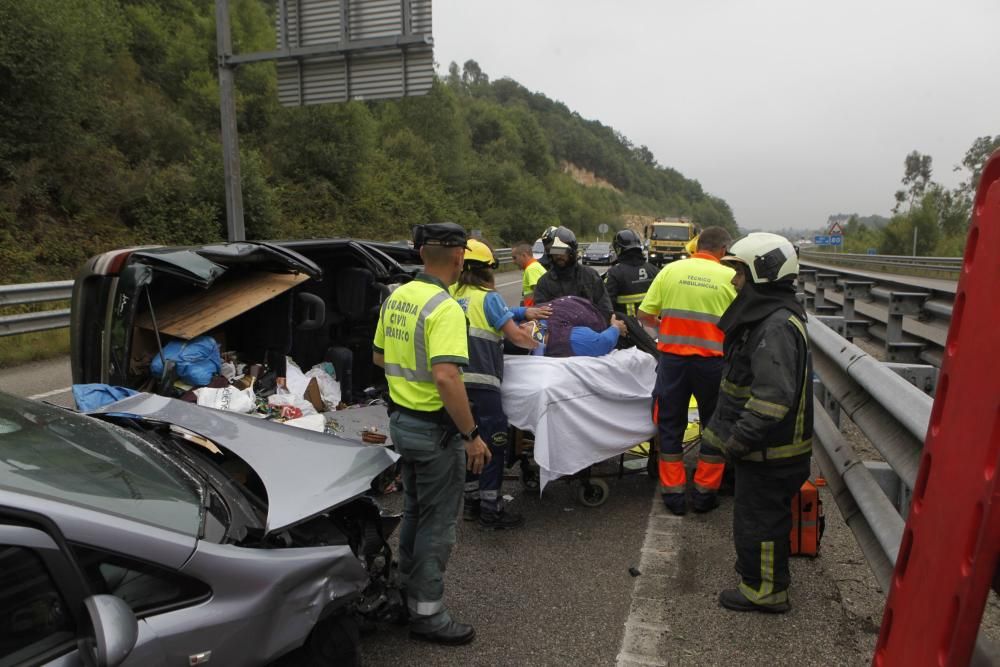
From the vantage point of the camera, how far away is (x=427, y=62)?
11641mm

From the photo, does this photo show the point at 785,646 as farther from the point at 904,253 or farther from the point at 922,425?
the point at 904,253

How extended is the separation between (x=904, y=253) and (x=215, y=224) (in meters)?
41.7

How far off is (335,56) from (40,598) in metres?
11.6

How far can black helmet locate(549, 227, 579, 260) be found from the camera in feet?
18.9

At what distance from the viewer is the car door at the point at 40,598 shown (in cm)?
170

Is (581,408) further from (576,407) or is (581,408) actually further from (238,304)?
(238,304)

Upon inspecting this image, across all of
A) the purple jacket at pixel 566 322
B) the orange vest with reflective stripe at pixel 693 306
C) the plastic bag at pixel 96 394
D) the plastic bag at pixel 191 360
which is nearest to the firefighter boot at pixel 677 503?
the orange vest with reflective stripe at pixel 693 306

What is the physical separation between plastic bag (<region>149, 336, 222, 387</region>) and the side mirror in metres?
3.35

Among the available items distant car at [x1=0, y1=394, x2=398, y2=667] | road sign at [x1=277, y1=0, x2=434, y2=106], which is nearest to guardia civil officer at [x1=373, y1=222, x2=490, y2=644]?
distant car at [x1=0, y1=394, x2=398, y2=667]

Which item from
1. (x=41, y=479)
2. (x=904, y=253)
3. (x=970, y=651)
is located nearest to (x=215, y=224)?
(x=41, y=479)

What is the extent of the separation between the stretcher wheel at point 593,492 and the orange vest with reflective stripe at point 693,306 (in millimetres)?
1068

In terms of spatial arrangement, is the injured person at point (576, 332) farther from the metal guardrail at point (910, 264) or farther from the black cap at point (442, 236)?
the metal guardrail at point (910, 264)

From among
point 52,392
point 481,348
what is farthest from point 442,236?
point 52,392

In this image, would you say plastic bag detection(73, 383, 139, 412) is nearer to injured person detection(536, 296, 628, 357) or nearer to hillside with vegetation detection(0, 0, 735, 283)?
injured person detection(536, 296, 628, 357)
